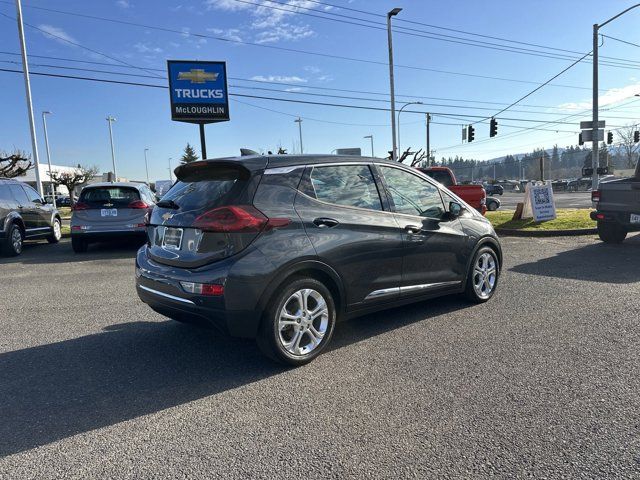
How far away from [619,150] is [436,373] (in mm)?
112561

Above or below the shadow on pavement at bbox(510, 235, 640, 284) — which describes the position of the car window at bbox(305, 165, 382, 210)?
above

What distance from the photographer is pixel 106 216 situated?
9875mm

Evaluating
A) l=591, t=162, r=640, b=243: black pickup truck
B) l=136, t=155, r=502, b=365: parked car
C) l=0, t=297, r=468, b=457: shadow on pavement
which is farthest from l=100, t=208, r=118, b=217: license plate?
l=591, t=162, r=640, b=243: black pickup truck

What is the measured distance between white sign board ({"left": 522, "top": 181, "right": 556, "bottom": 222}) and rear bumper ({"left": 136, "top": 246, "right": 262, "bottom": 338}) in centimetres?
1148

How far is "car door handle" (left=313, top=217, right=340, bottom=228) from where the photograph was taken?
3.79 metres

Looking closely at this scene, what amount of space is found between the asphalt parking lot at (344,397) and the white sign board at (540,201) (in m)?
8.02

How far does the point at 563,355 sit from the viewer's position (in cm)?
385

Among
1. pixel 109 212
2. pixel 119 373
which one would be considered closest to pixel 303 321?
pixel 119 373

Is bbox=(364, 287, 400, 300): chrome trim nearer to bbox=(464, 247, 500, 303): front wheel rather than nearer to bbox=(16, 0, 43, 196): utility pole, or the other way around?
bbox=(464, 247, 500, 303): front wheel

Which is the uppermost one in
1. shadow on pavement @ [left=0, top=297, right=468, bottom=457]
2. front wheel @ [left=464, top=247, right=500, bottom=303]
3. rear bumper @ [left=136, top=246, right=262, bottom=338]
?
rear bumper @ [left=136, top=246, right=262, bottom=338]

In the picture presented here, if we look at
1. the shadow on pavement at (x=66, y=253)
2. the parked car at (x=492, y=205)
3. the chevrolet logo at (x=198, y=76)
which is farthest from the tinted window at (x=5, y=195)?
the parked car at (x=492, y=205)

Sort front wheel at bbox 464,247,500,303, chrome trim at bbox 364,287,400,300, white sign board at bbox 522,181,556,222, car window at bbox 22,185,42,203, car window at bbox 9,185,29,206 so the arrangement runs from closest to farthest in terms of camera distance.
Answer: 1. chrome trim at bbox 364,287,400,300
2. front wheel at bbox 464,247,500,303
3. car window at bbox 9,185,29,206
4. car window at bbox 22,185,42,203
5. white sign board at bbox 522,181,556,222

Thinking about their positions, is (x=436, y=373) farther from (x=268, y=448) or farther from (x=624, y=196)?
(x=624, y=196)

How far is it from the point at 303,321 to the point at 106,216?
768 centimetres
